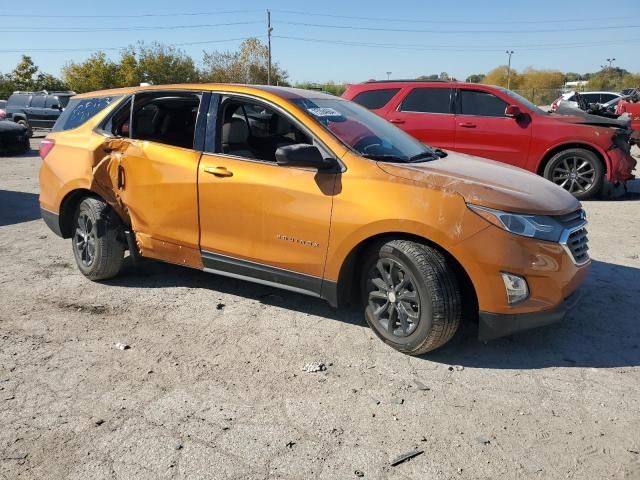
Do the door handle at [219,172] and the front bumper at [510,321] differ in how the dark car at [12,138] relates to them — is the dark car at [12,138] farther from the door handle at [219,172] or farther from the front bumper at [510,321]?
the front bumper at [510,321]

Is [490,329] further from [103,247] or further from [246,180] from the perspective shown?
[103,247]

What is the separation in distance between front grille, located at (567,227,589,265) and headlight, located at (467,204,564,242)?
18 cm

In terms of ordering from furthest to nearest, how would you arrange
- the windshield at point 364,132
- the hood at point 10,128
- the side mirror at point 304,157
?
1. the hood at point 10,128
2. the windshield at point 364,132
3. the side mirror at point 304,157

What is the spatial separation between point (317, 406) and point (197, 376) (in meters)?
0.80

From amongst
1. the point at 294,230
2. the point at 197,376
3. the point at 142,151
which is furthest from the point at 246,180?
the point at 197,376

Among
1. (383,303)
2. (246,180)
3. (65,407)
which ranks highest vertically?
(246,180)

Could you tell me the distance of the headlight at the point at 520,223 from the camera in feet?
10.5

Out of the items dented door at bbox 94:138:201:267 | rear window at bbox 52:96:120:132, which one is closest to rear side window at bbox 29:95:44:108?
rear window at bbox 52:96:120:132

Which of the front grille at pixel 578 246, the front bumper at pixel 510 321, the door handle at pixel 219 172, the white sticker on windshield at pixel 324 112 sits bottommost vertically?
the front bumper at pixel 510 321

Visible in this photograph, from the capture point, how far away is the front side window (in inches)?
162

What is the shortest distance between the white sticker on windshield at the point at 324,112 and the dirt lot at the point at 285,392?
59.9 inches

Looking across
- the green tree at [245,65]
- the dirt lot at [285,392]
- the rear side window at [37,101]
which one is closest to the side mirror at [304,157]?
the dirt lot at [285,392]

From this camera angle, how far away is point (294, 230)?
3.76 metres

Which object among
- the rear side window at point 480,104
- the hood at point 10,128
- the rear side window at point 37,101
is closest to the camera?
the rear side window at point 480,104
